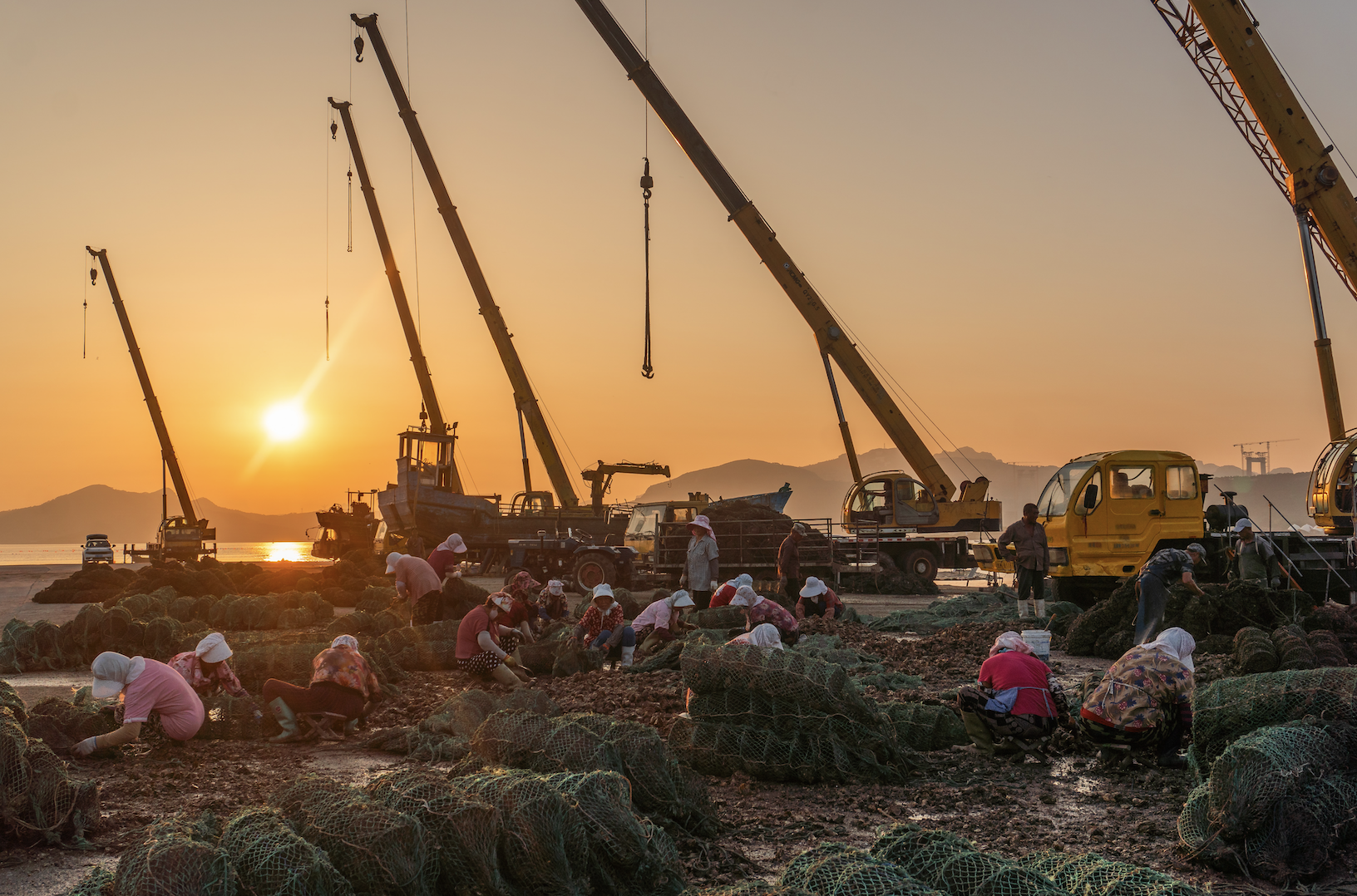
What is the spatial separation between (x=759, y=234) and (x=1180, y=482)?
444 inches

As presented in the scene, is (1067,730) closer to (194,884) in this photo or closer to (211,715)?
(194,884)

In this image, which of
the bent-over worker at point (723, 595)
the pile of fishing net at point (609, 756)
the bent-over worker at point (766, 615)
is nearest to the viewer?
the pile of fishing net at point (609, 756)

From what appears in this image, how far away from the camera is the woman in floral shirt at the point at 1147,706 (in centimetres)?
707

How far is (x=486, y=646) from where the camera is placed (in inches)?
440

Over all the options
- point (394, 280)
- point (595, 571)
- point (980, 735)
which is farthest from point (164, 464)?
point (980, 735)

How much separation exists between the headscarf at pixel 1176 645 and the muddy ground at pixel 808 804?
86 cm

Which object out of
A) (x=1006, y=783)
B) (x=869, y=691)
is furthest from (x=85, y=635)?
(x=1006, y=783)

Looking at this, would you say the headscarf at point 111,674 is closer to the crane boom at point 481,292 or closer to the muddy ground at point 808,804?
the muddy ground at point 808,804

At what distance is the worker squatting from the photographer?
23.5 feet

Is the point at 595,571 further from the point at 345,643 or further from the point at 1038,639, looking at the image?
the point at 345,643

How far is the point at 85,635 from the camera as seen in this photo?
13.2 metres

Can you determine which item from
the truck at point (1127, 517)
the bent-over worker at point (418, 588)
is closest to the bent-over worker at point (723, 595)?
the bent-over worker at point (418, 588)

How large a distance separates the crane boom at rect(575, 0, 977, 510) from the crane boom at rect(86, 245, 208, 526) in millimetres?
39355

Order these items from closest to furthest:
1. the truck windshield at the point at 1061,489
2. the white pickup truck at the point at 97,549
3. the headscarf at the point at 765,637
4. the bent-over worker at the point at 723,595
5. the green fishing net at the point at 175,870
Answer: the green fishing net at the point at 175,870
the headscarf at the point at 765,637
the bent-over worker at the point at 723,595
the truck windshield at the point at 1061,489
the white pickup truck at the point at 97,549
